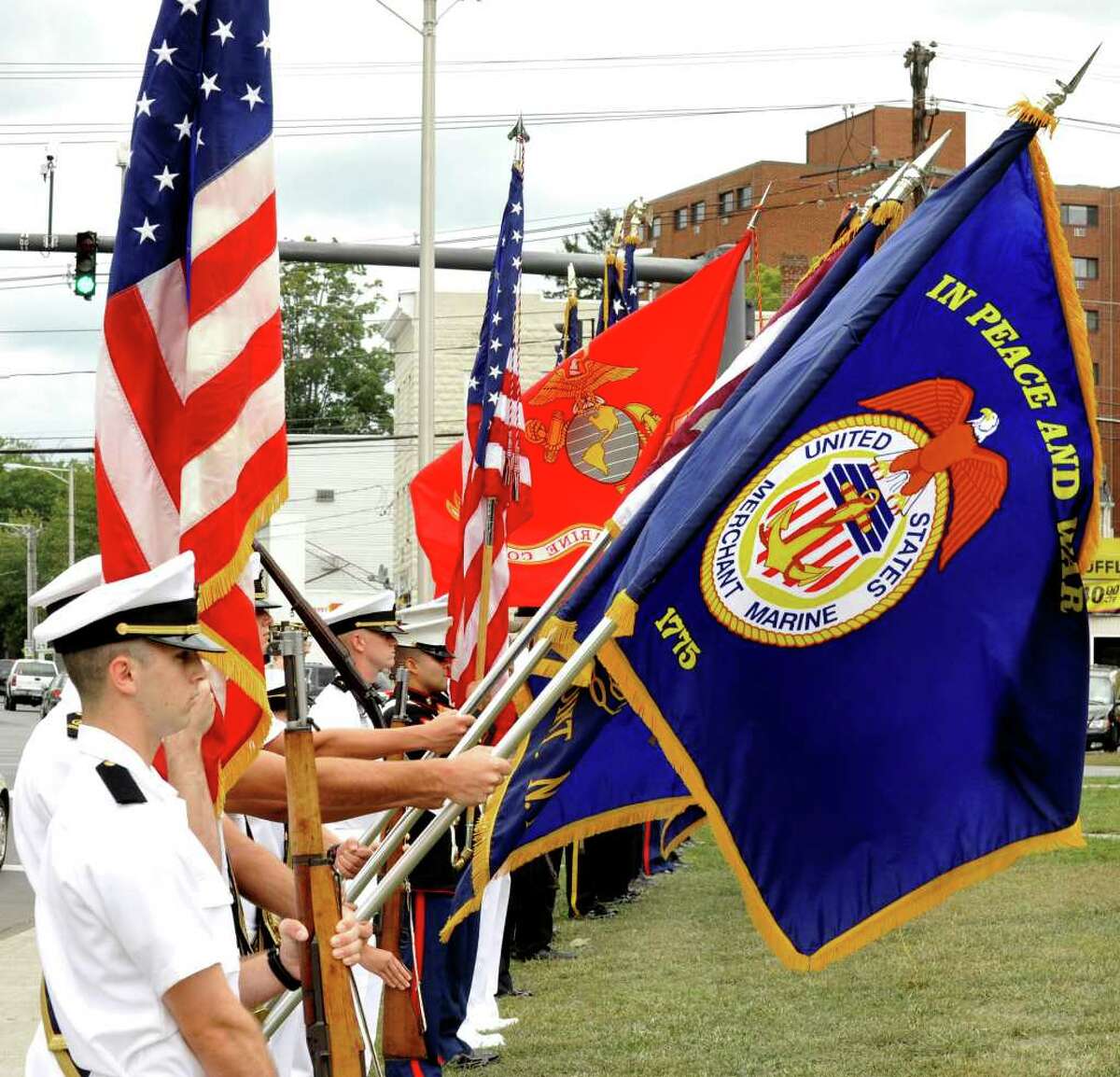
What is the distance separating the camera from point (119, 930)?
302cm

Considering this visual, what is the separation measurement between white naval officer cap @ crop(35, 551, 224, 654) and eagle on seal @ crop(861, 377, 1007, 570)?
78.1 inches

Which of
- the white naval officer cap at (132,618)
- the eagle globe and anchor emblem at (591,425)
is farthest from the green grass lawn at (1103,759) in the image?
the white naval officer cap at (132,618)

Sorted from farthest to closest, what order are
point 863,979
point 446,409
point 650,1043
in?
point 446,409
point 863,979
point 650,1043

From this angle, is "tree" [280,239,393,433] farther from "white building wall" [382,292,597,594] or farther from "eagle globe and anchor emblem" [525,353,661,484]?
"eagle globe and anchor emblem" [525,353,661,484]

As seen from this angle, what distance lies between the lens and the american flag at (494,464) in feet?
28.5

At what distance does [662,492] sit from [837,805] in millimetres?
933

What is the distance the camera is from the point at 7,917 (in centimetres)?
1367

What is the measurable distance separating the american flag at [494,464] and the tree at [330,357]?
175ft

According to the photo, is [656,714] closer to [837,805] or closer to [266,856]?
[837,805]

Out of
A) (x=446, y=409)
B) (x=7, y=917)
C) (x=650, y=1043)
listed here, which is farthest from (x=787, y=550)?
(x=446, y=409)

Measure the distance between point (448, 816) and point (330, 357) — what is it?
62215mm

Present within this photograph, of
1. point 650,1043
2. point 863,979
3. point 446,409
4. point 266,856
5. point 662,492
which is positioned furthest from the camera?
point 446,409

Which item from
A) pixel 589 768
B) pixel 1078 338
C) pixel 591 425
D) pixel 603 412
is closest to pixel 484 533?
pixel 603 412

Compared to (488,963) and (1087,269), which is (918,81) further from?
(1087,269)
